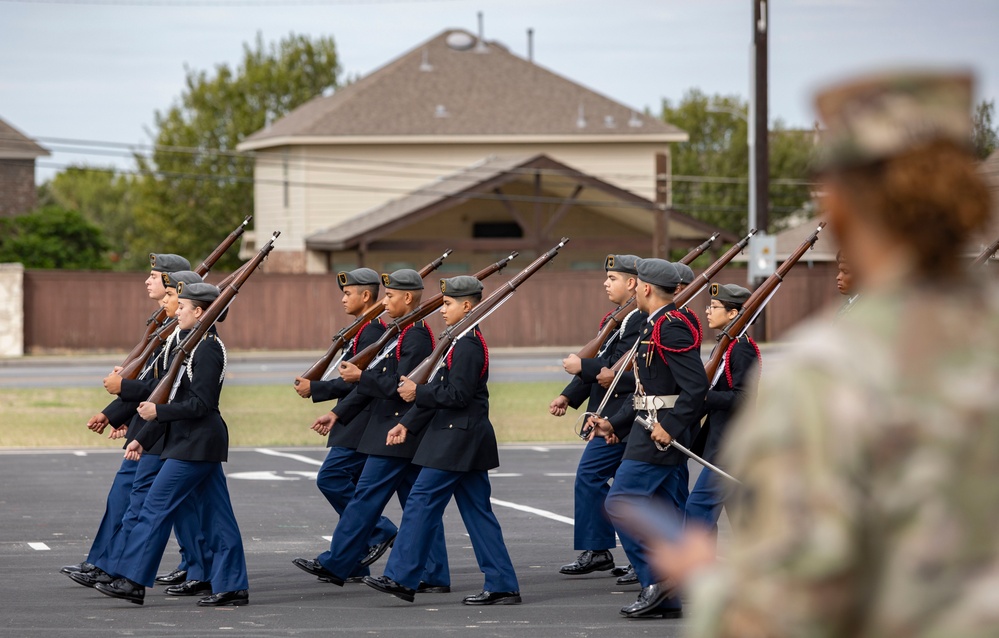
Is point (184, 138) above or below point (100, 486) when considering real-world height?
above

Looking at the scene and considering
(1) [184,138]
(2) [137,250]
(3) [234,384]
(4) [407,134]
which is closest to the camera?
(3) [234,384]

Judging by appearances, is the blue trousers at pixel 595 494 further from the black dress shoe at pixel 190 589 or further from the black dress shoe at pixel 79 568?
the black dress shoe at pixel 79 568

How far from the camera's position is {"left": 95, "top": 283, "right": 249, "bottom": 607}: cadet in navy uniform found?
9414 millimetres

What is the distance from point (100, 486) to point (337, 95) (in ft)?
119

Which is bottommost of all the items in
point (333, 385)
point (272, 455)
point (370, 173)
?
point (272, 455)

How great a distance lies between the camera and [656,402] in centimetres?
946

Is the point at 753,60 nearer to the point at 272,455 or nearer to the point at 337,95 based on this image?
the point at 272,455

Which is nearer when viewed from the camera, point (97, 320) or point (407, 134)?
point (97, 320)

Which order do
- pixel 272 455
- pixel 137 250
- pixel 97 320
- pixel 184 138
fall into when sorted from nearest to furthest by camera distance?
1. pixel 272 455
2. pixel 97 320
3. pixel 184 138
4. pixel 137 250

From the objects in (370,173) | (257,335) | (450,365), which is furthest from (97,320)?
(450,365)

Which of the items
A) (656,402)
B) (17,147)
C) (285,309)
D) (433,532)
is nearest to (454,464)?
(433,532)

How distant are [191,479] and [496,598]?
2082mm

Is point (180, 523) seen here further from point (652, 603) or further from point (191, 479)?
point (652, 603)

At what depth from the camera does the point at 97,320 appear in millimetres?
42281
